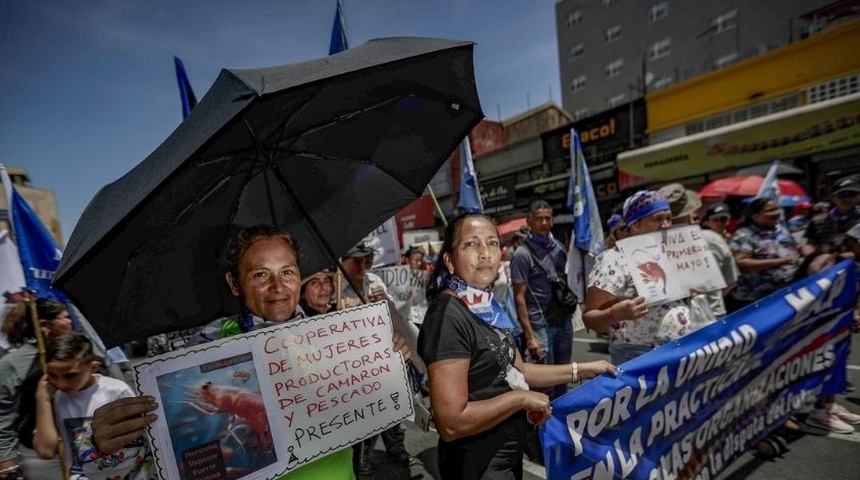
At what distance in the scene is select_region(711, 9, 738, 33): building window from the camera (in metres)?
24.7

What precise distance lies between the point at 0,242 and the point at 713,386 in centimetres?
565

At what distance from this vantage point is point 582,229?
19.2 feet

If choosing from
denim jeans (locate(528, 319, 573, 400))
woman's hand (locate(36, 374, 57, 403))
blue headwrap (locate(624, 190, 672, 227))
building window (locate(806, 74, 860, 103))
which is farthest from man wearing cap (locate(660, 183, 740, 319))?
building window (locate(806, 74, 860, 103))

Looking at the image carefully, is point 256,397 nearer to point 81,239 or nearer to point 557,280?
point 81,239

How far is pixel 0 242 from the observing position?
3363mm

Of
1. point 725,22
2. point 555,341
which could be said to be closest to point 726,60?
point 725,22

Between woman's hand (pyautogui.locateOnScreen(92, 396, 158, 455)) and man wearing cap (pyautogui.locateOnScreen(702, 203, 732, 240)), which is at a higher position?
woman's hand (pyautogui.locateOnScreen(92, 396, 158, 455))

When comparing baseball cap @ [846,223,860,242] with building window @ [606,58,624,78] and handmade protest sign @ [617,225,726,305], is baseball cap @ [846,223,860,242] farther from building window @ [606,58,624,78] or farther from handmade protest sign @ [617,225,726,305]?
building window @ [606,58,624,78]

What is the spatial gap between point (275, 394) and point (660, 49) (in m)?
34.7

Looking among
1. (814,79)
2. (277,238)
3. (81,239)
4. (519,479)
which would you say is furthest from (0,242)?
(814,79)

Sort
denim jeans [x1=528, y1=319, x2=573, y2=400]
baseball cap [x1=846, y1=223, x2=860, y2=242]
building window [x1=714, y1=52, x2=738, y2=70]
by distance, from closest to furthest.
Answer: baseball cap [x1=846, y1=223, x2=860, y2=242] → denim jeans [x1=528, y1=319, x2=573, y2=400] → building window [x1=714, y1=52, x2=738, y2=70]

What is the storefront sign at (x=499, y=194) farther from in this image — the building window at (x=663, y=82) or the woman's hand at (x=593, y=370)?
the woman's hand at (x=593, y=370)

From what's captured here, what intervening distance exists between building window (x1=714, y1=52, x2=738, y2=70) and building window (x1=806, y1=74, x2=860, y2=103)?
1243 cm

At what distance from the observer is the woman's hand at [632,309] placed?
102 inches
